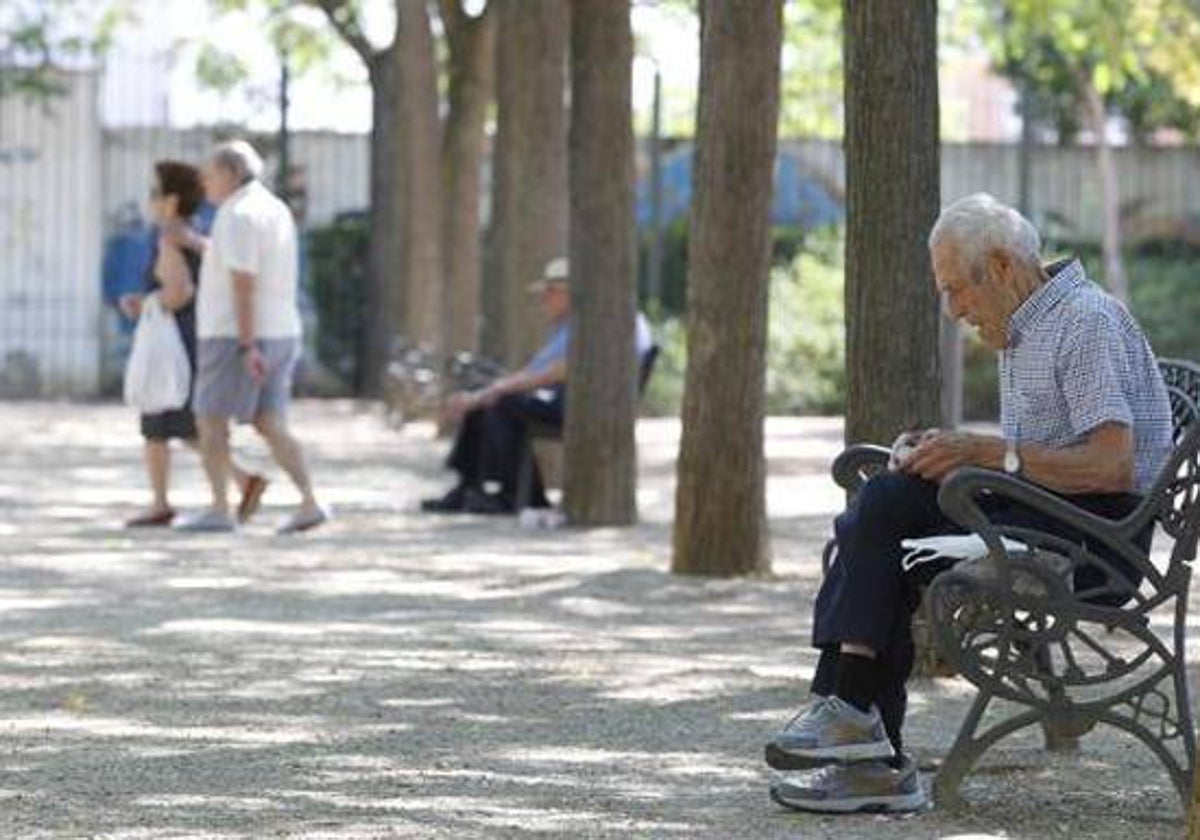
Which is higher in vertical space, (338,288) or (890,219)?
(890,219)

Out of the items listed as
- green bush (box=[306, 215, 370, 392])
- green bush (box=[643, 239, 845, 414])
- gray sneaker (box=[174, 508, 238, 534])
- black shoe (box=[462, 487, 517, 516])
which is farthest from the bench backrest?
green bush (box=[306, 215, 370, 392])

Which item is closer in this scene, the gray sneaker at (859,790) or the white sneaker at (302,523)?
the gray sneaker at (859,790)

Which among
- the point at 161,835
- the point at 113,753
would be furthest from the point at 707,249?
the point at 161,835

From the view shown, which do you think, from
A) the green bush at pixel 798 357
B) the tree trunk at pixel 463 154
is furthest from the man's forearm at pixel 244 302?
the green bush at pixel 798 357

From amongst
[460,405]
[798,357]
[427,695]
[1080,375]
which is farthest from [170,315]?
[798,357]

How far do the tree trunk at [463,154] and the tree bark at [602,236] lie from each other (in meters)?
8.59

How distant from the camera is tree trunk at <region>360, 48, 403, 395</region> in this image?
3153cm

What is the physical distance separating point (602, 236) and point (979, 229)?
28.3 ft

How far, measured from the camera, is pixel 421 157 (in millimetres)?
27484

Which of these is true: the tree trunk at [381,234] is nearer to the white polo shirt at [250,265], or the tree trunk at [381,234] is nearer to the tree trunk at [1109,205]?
the tree trunk at [1109,205]

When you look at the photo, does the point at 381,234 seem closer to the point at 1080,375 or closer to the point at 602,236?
the point at 602,236

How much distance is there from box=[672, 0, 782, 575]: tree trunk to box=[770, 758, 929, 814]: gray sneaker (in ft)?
20.1

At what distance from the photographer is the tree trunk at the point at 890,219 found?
10211 millimetres

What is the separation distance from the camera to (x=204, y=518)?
1672 centimetres
